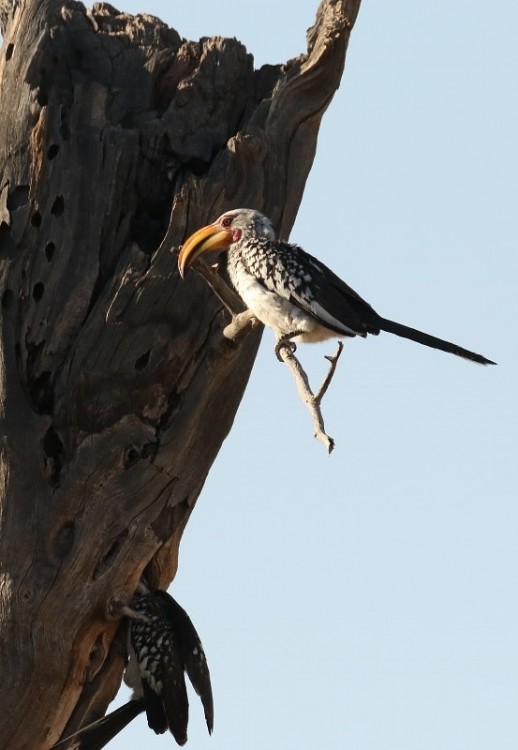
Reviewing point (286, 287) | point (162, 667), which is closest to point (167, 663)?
point (162, 667)

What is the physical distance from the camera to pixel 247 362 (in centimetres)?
556

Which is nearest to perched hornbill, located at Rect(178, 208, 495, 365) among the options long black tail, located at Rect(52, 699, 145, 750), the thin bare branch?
the thin bare branch

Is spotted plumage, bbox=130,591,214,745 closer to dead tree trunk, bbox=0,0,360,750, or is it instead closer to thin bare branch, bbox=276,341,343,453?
dead tree trunk, bbox=0,0,360,750

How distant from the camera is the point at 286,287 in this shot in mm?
5016

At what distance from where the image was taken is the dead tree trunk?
501 cm

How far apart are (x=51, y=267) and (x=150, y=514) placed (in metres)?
0.96

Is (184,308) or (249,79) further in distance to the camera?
(249,79)

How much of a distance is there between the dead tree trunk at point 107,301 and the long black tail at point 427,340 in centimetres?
65

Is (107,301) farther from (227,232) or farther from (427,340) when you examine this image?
(427,340)

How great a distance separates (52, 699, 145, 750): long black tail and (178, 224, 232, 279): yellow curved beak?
1.61m

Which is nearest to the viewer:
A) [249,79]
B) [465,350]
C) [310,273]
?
[465,350]

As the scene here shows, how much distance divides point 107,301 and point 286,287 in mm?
708

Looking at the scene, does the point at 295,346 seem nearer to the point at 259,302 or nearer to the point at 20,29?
the point at 259,302

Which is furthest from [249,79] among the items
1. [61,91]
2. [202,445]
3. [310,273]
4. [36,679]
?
[36,679]
